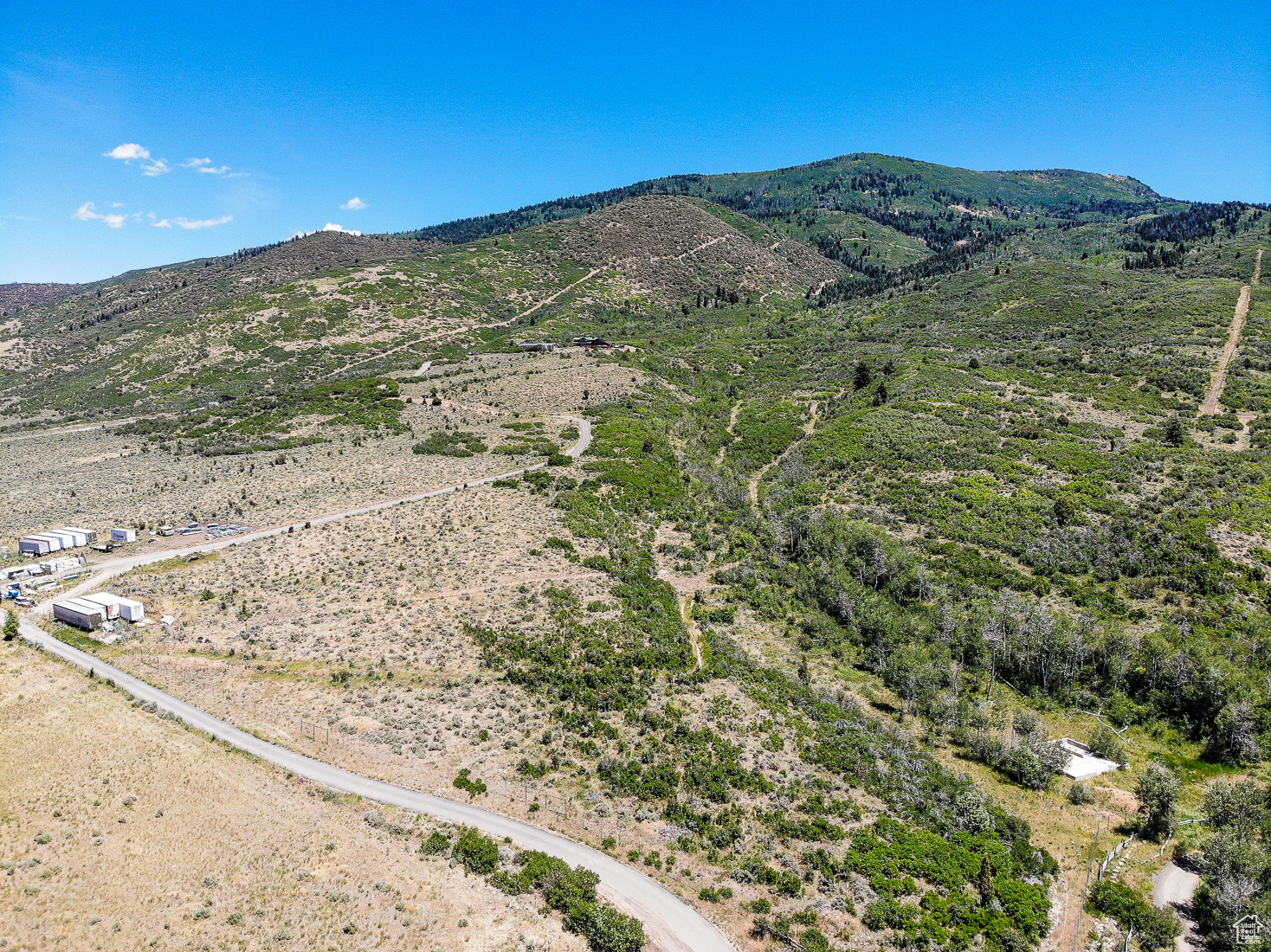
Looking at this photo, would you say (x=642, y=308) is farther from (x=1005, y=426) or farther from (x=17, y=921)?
(x=17, y=921)

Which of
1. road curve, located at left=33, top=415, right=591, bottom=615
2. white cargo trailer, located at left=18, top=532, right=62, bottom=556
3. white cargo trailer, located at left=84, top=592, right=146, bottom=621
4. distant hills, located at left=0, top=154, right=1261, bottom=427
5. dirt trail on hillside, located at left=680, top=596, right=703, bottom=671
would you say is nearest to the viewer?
white cargo trailer, located at left=84, top=592, right=146, bottom=621

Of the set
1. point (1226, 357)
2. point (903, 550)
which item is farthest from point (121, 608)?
point (1226, 357)

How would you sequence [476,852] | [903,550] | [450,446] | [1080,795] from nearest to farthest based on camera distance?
[476,852] < [1080,795] < [903,550] < [450,446]

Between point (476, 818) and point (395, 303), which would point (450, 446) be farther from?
point (395, 303)

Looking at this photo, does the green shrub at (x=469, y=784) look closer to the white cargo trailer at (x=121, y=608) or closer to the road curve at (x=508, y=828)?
the road curve at (x=508, y=828)

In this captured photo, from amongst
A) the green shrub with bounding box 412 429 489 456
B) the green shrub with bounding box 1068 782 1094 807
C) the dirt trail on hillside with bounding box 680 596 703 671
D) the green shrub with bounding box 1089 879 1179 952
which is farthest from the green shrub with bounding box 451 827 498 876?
the green shrub with bounding box 412 429 489 456

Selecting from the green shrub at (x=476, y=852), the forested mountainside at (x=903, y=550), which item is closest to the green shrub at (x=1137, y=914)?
the forested mountainside at (x=903, y=550)

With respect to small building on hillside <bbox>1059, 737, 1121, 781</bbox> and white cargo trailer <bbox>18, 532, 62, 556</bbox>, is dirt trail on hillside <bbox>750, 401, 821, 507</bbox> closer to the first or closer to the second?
small building on hillside <bbox>1059, 737, 1121, 781</bbox>
